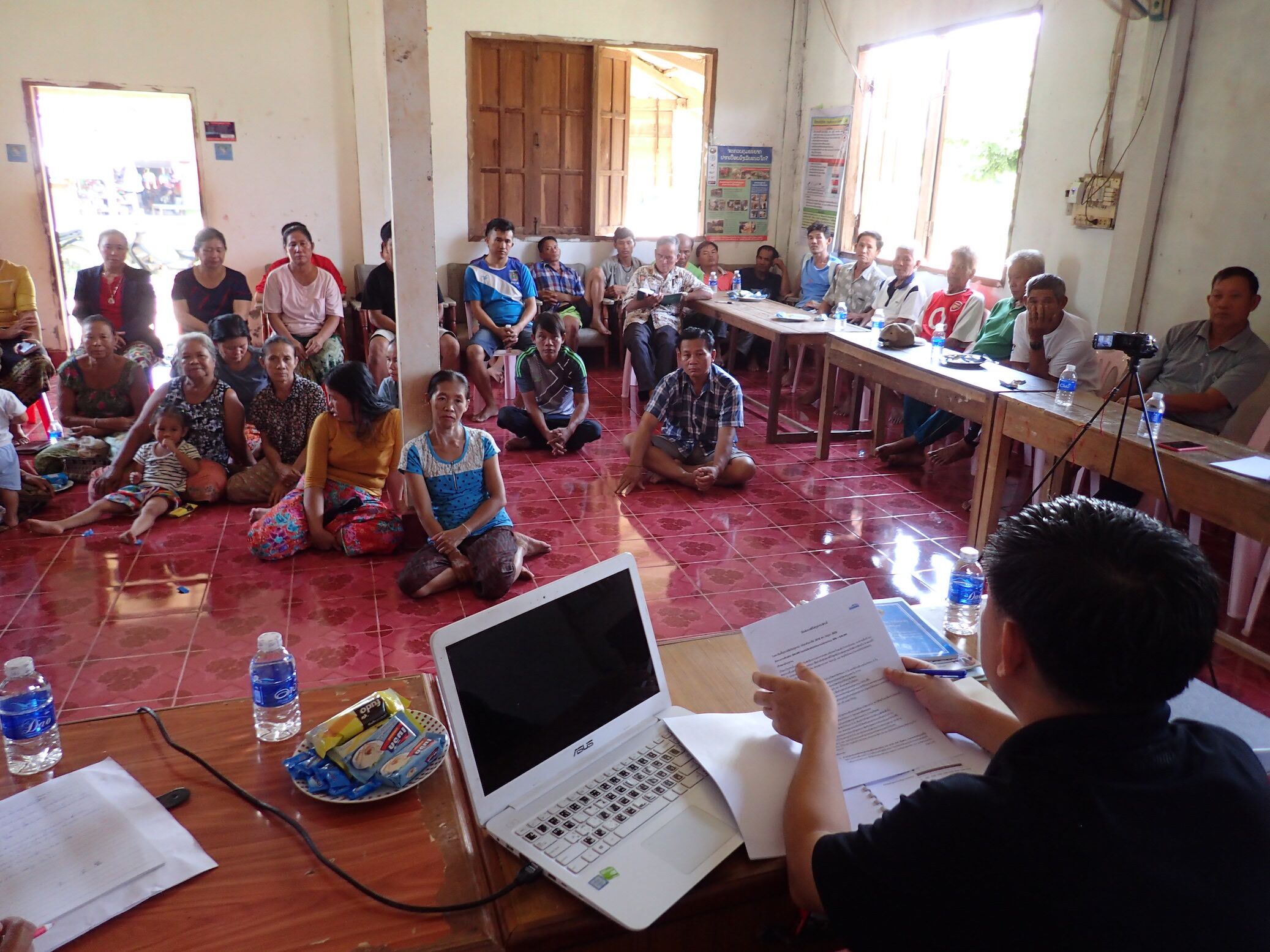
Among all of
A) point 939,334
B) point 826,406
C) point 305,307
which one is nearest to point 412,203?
point 305,307

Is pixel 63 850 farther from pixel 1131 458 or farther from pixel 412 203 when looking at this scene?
pixel 1131 458

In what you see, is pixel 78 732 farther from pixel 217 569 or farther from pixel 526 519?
pixel 526 519

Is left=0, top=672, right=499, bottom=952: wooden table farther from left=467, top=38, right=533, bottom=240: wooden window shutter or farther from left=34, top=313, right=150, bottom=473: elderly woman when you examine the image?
left=467, top=38, right=533, bottom=240: wooden window shutter

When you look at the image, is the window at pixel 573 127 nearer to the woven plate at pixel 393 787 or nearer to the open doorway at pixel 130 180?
the open doorway at pixel 130 180

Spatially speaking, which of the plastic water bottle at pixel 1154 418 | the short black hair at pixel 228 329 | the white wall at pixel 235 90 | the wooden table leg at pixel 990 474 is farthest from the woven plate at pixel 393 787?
the white wall at pixel 235 90

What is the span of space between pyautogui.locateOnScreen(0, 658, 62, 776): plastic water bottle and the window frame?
229 inches

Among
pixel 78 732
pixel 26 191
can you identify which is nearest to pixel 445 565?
pixel 78 732

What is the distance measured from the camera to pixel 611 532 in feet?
14.2

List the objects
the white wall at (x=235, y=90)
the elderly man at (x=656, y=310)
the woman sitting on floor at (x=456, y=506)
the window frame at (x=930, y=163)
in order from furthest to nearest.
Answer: the elderly man at (x=656, y=310), the white wall at (x=235, y=90), the window frame at (x=930, y=163), the woman sitting on floor at (x=456, y=506)

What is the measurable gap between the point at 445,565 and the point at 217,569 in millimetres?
960

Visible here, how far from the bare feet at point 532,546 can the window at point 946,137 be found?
387 cm

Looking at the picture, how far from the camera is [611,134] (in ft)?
26.4

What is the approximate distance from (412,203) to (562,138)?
4599 millimetres

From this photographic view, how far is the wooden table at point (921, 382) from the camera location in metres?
4.18
